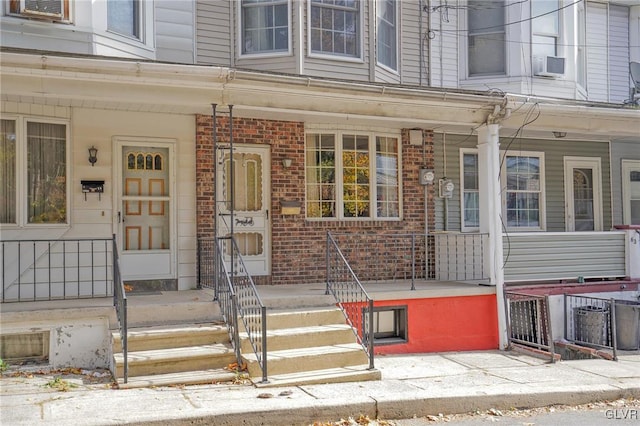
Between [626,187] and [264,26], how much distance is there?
8.28 meters

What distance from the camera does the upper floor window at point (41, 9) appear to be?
8062mm

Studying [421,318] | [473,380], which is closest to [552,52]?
[421,318]

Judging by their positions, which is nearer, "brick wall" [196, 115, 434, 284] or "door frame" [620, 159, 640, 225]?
"brick wall" [196, 115, 434, 284]

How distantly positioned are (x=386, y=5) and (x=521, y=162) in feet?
13.1

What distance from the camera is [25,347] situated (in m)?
7.23

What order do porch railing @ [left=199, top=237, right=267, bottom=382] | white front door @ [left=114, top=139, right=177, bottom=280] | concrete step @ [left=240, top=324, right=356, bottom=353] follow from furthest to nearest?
white front door @ [left=114, top=139, right=177, bottom=280] → concrete step @ [left=240, top=324, right=356, bottom=353] → porch railing @ [left=199, top=237, right=267, bottom=382]

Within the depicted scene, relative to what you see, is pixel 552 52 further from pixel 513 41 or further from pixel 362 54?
pixel 362 54

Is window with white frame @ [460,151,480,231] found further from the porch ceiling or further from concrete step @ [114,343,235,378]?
concrete step @ [114,343,235,378]

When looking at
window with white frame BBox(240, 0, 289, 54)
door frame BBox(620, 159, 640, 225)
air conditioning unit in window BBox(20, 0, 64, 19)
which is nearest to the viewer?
air conditioning unit in window BBox(20, 0, 64, 19)

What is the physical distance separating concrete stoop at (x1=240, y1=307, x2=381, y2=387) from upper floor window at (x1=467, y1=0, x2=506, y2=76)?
6236 mm

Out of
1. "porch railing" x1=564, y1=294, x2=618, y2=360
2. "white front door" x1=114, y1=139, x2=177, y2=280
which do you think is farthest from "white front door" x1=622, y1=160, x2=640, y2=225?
"white front door" x1=114, y1=139, x2=177, y2=280

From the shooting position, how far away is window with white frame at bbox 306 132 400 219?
10.3 metres

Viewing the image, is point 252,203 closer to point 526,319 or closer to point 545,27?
point 526,319

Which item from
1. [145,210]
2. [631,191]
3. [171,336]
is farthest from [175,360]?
[631,191]
